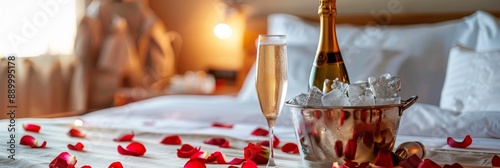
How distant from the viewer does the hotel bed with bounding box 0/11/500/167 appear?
135cm

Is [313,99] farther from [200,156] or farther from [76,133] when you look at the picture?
[76,133]

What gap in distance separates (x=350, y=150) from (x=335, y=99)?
0.32ft

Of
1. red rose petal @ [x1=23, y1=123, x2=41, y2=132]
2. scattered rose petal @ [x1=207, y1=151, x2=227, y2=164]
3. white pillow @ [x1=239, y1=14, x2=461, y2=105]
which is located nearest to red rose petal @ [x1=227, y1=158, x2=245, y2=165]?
scattered rose petal @ [x1=207, y1=151, x2=227, y2=164]

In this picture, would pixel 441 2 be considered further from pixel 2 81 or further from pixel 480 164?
pixel 2 81

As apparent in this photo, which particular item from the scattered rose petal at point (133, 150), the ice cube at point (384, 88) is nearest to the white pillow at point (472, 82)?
the ice cube at point (384, 88)

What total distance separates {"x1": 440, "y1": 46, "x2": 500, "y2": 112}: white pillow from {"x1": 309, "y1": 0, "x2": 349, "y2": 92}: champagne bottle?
555mm

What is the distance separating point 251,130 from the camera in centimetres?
180

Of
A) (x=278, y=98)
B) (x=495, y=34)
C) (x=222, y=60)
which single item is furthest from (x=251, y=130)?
(x=222, y=60)

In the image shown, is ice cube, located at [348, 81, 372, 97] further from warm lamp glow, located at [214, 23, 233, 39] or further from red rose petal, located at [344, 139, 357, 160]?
warm lamp glow, located at [214, 23, 233, 39]

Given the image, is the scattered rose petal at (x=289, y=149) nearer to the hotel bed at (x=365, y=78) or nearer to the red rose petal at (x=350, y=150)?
the hotel bed at (x=365, y=78)

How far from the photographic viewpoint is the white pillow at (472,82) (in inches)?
71.2

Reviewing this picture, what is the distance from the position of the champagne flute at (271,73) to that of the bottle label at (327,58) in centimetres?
35

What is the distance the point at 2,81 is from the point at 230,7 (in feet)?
3.96

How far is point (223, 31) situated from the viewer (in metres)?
3.28
